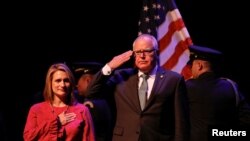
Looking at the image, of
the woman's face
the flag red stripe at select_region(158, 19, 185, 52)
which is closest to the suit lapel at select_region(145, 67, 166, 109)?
the woman's face

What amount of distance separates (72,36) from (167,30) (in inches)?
64.5

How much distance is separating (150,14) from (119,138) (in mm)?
2824

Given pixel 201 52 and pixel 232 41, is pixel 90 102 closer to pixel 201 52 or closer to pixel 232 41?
pixel 201 52

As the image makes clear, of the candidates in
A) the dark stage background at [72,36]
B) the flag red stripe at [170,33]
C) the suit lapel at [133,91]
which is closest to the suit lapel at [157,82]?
the suit lapel at [133,91]

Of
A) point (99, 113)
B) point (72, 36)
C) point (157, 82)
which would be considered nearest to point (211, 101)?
point (157, 82)

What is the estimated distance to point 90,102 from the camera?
5590mm

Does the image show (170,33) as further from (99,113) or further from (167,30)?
(99,113)

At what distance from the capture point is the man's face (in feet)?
15.0

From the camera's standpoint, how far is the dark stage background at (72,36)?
7.60 metres

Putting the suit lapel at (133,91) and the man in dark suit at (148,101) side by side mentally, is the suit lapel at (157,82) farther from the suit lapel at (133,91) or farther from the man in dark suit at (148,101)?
the suit lapel at (133,91)

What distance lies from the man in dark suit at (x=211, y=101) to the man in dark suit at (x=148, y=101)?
2.44 feet

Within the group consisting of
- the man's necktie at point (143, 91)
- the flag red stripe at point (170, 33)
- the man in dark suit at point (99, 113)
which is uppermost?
the flag red stripe at point (170, 33)

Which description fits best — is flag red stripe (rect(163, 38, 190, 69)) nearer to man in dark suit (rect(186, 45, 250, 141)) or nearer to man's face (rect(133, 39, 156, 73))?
man in dark suit (rect(186, 45, 250, 141))

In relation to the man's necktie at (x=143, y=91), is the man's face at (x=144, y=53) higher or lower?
higher
